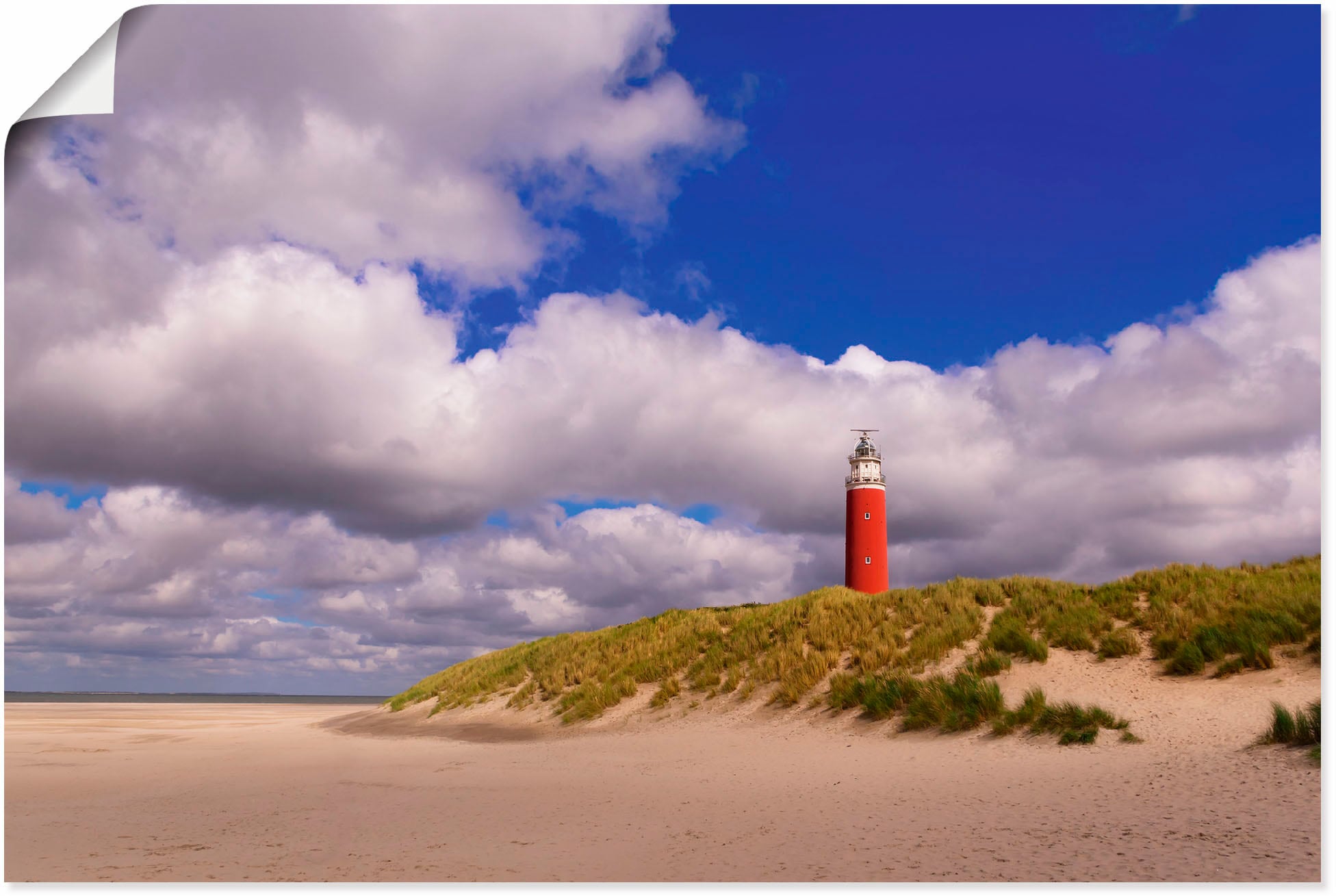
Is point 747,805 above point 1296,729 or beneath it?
beneath

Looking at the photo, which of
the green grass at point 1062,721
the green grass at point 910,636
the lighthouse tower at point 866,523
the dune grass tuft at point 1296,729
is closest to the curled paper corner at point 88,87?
the green grass at point 1062,721

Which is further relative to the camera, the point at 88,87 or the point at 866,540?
the point at 866,540

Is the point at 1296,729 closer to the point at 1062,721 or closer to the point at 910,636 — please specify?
the point at 1062,721

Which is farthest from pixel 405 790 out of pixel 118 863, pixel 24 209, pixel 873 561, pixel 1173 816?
pixel 873 561

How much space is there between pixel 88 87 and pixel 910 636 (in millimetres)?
14832

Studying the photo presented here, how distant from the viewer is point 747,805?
7688mm

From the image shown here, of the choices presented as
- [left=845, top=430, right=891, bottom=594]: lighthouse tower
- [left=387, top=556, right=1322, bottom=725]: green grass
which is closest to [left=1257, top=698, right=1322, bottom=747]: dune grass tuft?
[left=387, top=556, right=1322, bottom=725]: green grass

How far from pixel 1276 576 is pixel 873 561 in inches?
771

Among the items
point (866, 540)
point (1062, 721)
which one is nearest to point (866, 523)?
point (866, 540)

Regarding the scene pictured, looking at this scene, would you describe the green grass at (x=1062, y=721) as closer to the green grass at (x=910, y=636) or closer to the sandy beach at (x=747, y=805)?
the sandy beach at (x=747, y=805)

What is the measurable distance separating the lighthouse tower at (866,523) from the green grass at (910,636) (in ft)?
44.7

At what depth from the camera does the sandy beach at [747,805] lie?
5.54 m

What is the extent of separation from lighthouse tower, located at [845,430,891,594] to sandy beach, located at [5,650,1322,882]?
20.0 meters

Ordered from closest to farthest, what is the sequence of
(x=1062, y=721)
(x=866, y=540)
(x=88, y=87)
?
1. (x=88, y=87)
2. (x=1062, y=721)
3. (x=866, y=540)
